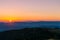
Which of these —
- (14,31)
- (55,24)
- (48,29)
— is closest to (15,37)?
(14,31)

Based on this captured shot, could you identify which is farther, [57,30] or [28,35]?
[57,30]

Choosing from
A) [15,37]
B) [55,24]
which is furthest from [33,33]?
[55,24]

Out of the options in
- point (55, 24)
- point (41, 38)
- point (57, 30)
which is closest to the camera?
point (41, 38)

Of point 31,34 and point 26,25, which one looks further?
point 26,25

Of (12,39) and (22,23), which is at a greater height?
(22,23)

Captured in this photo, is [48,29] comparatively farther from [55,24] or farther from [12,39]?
[12,39]

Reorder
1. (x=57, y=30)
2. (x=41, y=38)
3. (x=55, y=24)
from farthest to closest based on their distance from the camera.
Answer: (x=55, y=24) → (x=57, y=30) → (x=41, y=38)
